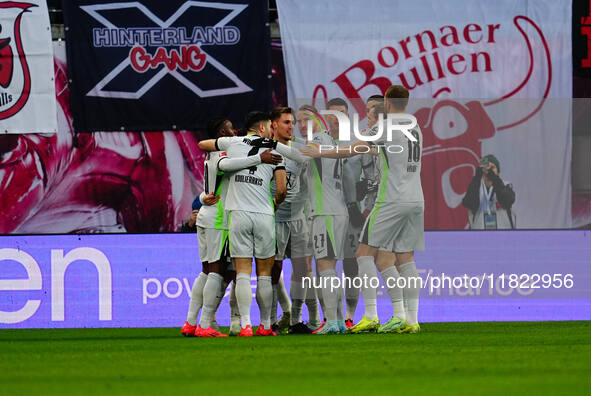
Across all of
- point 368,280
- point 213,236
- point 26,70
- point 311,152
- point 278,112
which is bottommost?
point 368,280

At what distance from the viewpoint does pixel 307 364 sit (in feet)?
19.9

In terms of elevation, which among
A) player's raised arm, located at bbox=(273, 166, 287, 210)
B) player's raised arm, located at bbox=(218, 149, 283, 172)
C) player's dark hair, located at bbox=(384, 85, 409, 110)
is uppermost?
player's dark hair, located at bbox=(384, 85, 409, 110)

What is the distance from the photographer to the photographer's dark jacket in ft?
39.3

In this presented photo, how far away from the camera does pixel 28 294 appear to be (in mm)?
11055

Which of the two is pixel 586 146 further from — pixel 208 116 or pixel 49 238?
pixel 49 238

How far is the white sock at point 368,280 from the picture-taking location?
29.5ft

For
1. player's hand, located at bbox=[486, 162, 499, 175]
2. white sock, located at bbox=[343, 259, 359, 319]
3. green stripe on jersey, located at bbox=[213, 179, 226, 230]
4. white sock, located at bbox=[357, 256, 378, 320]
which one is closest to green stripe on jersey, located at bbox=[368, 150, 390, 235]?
white sock, located at bbox=[357, 256, 378, 320]

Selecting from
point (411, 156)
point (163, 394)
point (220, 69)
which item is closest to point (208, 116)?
point (220, 69)

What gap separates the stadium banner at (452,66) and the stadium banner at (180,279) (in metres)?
1.96

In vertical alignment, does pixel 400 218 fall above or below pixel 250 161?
below

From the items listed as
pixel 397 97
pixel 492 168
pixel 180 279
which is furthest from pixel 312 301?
pixel 492 168

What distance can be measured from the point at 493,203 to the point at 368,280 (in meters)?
3.55

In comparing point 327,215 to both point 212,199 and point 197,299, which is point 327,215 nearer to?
point 212,199

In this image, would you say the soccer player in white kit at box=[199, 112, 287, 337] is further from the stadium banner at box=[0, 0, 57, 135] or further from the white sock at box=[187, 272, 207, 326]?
the stadium banner at box=[0, 0, 57, 135]
